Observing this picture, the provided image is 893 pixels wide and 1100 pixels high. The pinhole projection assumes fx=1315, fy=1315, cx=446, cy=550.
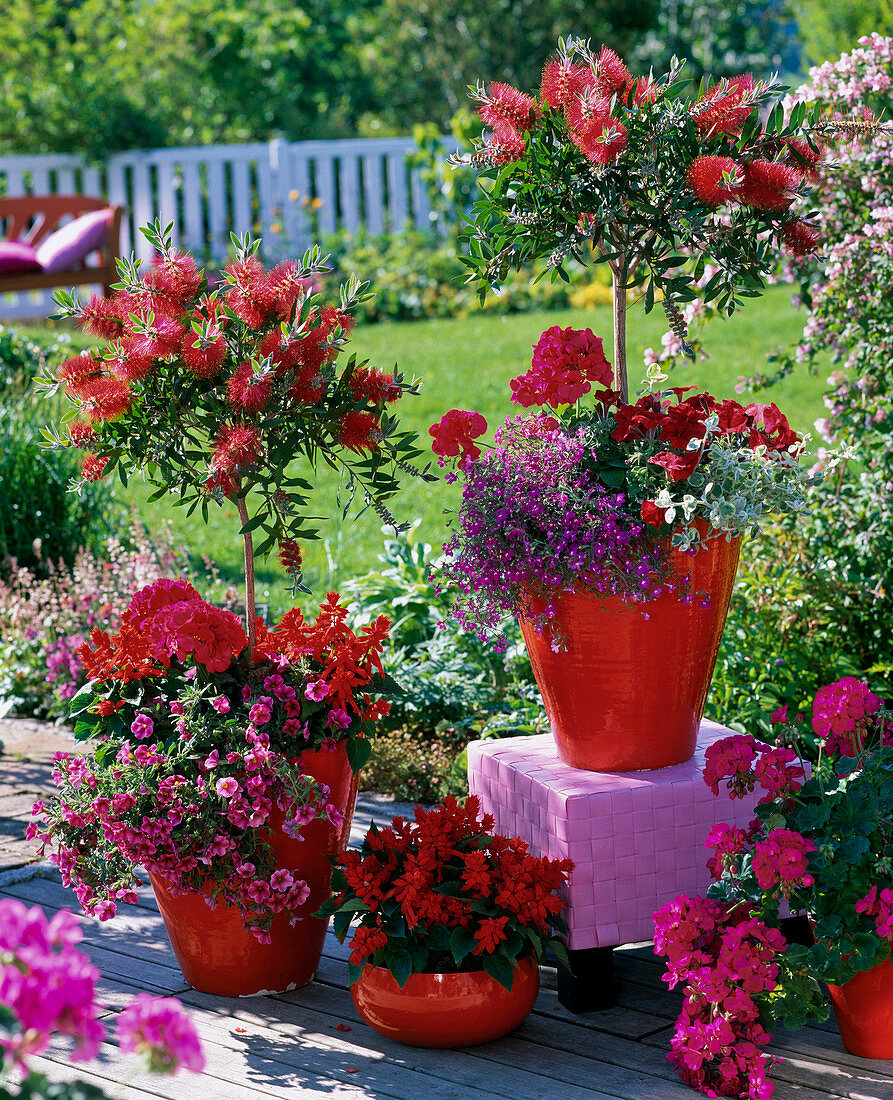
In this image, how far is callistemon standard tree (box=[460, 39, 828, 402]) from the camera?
2439 mm

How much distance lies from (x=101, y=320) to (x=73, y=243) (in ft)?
16.5

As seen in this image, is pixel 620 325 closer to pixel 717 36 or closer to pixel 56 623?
pixel 56 623

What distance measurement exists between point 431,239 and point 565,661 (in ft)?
24.1

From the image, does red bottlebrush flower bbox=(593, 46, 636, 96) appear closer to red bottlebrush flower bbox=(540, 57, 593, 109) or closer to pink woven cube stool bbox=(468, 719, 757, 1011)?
red bottlebrush flower bbox=(540, 57, 593, 109)

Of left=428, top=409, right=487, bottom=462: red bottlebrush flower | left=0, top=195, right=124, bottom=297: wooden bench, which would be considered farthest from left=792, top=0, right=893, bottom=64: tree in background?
left=428, top=409, right=487, bottom=462: red bottlebrush flower

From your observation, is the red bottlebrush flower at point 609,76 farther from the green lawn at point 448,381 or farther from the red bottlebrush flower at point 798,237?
the green lawn at point 448,381

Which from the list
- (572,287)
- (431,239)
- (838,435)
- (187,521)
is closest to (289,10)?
(431,239)

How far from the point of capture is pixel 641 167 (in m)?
2.47

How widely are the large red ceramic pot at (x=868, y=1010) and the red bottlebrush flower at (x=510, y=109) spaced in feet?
5.38

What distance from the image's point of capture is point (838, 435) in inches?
143

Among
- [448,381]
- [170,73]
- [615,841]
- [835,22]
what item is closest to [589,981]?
[615,841]

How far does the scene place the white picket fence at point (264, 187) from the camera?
391 inches

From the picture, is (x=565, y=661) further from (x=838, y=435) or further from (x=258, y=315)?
(x=838, y=435)

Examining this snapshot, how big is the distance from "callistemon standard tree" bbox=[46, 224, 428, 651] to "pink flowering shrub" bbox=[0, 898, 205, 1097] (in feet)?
4.38
